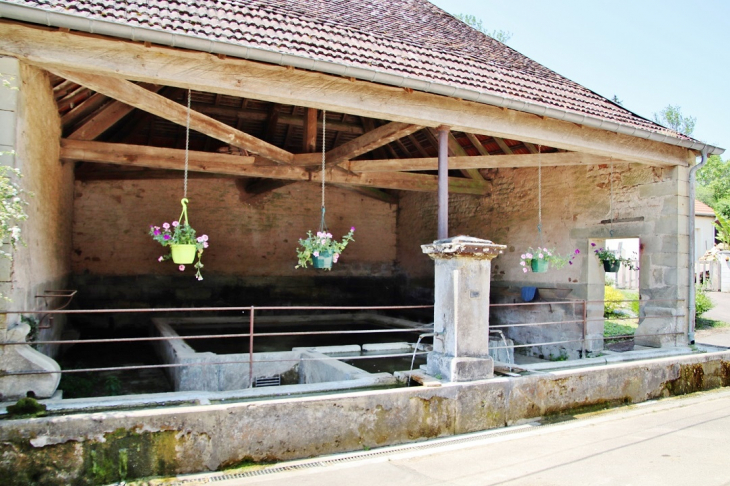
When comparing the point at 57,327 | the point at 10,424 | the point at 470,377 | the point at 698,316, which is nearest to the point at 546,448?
the point at 470,377

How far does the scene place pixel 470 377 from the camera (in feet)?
14.4

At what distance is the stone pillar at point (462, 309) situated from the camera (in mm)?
4395

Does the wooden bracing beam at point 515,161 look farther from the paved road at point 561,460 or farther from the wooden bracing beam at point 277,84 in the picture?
the paved road at point 561,460

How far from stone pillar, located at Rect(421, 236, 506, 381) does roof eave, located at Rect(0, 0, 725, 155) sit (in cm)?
148

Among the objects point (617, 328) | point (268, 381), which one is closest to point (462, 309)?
point (268, 381)

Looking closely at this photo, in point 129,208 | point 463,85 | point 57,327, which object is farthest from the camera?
point 129,208

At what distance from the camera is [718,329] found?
34.7 feet

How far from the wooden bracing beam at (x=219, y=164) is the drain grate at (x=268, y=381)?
303 centimetres

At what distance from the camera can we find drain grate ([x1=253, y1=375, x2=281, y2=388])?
18.8 ft

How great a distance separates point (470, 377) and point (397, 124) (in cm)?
270

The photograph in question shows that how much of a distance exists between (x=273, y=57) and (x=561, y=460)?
377 centimetres

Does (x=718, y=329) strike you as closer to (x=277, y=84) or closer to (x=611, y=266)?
(x=611, y=266)

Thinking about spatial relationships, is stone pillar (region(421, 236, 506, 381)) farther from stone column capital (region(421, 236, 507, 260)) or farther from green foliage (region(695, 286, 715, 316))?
green foliage (region(695, 286, 715, 316))

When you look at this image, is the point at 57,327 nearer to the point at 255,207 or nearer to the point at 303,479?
the point at 303,479
